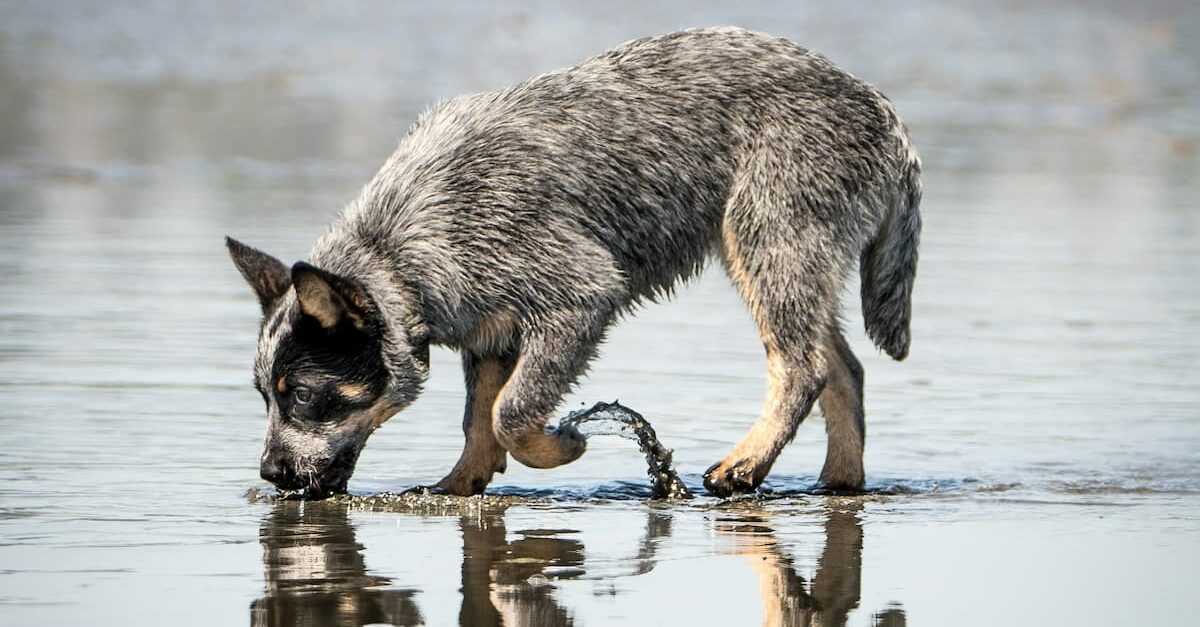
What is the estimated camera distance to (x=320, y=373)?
7.49m

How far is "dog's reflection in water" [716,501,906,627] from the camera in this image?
19.5ft

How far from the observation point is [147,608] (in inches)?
233

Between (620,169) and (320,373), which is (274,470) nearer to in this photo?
(320,373)

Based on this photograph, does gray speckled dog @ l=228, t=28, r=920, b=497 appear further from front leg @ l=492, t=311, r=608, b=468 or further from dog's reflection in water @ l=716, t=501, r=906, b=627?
dog's reflection in water @ l=716, t=501, r=906, b=627

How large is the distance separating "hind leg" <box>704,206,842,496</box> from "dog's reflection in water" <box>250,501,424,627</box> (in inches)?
70.4

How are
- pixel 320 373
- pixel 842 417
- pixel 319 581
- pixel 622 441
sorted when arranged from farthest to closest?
pixel 622 441 < pixel 842 417 < pixel 320 373 < pixel 319 581

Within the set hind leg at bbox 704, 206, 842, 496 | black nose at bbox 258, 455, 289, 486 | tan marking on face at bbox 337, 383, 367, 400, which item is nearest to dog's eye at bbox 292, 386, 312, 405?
tan marking on face at bbox 337, 383, 367, 400

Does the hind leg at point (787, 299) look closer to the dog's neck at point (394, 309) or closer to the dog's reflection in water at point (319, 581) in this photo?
the dog's neck at point (394, 309)

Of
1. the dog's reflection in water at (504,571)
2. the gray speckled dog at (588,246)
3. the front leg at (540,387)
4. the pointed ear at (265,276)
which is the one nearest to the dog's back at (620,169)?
the gray speckled dog at (588,246)

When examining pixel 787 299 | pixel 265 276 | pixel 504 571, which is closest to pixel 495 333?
pixel 265 276

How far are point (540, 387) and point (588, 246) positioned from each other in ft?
1.86

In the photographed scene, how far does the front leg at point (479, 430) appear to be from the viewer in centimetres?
813

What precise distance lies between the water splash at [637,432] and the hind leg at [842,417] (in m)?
0.63

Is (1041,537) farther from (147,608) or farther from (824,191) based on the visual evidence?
(147,608)
